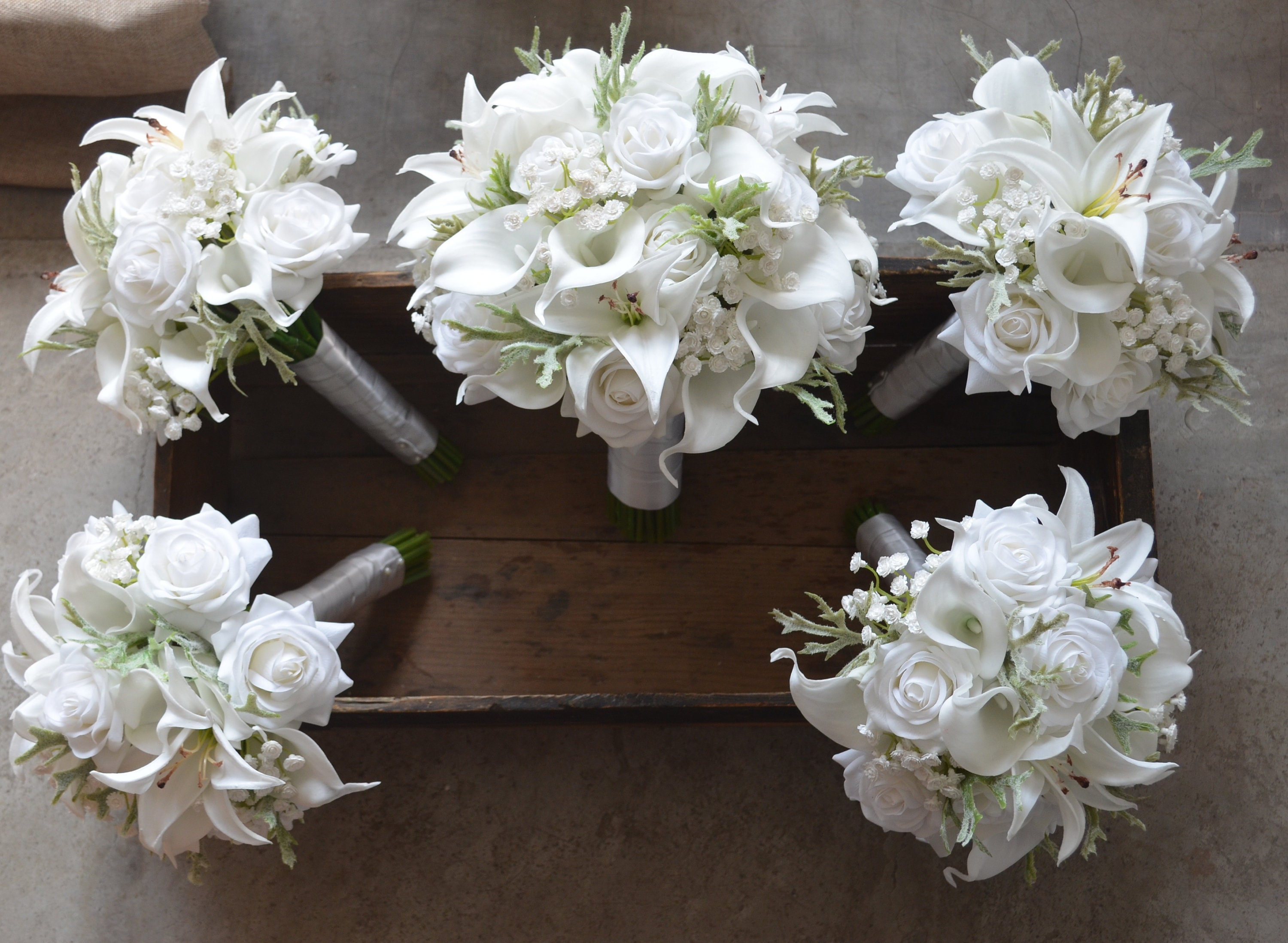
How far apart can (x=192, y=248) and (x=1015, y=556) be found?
2.71 ft

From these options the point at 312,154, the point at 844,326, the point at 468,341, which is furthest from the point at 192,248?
the point at 844,326

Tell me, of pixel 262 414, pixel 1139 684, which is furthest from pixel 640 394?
pixel 262 414

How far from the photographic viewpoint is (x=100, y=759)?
3.02 ft

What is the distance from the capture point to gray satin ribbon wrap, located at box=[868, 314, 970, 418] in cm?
116

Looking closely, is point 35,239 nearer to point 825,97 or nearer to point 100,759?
point 100,759

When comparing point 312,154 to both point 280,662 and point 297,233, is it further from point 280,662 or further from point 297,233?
point 280,662

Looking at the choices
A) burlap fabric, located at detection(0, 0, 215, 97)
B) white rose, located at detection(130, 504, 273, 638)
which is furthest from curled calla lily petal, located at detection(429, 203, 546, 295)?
burlap fabric, located at detection(0, 0, 215, 97)

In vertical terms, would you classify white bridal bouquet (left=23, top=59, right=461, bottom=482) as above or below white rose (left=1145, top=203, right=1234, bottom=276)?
below

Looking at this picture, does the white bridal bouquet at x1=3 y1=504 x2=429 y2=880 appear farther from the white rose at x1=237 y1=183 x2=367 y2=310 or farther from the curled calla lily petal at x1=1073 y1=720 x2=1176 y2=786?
the curled calla lily petal at x1=1073 y1=720 x2=1176 y2=786

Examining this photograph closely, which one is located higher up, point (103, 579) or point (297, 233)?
point (297, 233)

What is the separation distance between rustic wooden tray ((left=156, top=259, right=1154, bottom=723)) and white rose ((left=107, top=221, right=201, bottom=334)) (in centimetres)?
34

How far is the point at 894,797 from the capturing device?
92 cm

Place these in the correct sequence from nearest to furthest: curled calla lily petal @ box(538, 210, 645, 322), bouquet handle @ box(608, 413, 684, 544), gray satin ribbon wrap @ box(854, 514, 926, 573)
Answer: curled calla lily petal @ box(538, 210, 645, 322) < bouquet handle @ box(608, 413, 684, 544) < gray satin ribbon wrap @ box(854, 514, 926, 573)

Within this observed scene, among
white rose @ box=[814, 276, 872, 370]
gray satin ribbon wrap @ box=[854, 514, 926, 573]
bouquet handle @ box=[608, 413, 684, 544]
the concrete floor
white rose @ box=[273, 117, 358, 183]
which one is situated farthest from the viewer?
the concrete floor
